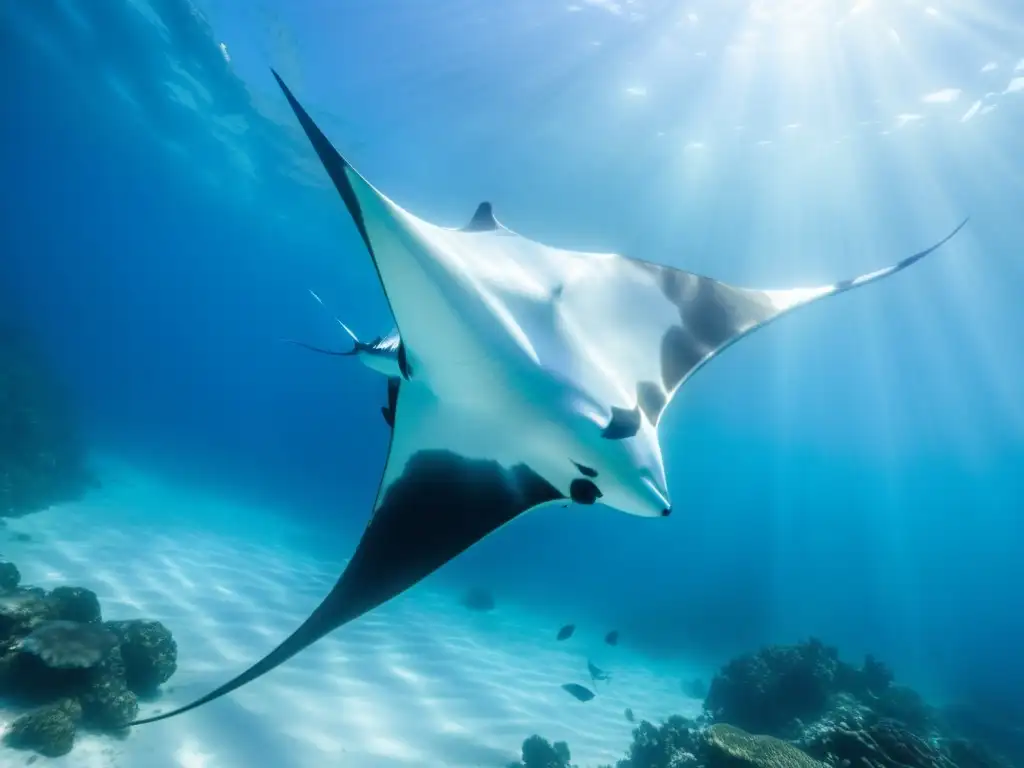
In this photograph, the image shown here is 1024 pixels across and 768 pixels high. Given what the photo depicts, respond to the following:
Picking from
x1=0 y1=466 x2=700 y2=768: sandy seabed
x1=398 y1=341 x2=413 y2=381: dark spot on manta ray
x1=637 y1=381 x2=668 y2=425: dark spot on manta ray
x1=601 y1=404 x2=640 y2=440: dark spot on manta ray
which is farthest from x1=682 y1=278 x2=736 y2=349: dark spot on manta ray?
x1=0 y1=466 x2=700 y2=768: sandy seabed

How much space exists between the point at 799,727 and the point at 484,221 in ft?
32.6

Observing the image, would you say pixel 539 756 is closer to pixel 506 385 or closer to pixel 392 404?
pixel 392 404

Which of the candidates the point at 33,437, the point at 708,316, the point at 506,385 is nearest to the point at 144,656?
the point at 506,385

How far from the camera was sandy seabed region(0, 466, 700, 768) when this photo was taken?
6.53 m

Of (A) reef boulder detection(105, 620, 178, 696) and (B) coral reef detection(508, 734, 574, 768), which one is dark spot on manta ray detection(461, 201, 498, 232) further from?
(B) coral reef detection(508, 734, 574, 768)

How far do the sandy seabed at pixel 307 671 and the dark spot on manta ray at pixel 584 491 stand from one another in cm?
605

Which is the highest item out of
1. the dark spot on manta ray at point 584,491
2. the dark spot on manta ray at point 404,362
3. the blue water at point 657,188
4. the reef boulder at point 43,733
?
the blue water at point 657,188

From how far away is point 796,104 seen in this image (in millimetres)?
A: 16172

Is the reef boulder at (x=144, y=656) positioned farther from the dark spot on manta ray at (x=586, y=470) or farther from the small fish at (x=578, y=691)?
the dark spot on manta ray at (x=586, y=470)

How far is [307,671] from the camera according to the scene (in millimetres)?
8836

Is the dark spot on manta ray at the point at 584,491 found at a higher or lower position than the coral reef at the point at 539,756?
higher

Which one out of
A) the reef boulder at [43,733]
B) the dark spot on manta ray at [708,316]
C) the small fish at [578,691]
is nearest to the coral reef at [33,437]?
the reef boulder at [43,733]

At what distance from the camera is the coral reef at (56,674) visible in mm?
5160

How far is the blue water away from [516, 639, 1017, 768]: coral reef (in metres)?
6.41
